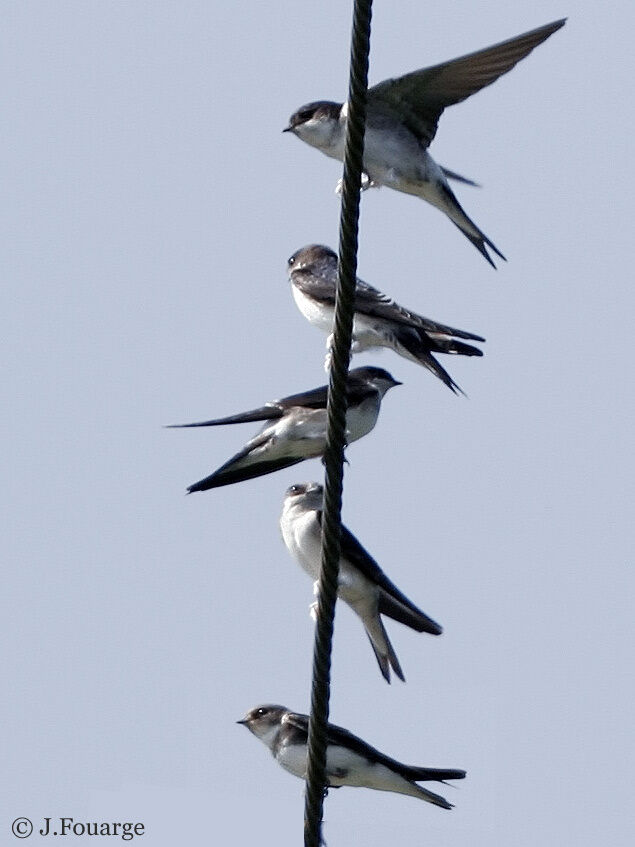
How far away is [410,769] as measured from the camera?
512 centimetres

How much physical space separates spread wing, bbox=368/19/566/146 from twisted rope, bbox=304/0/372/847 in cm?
178

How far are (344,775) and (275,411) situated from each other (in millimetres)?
1284

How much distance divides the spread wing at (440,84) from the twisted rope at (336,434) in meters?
1.78

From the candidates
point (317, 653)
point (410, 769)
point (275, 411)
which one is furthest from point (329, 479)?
point (410, 769)

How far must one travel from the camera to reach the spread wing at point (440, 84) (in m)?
4.84

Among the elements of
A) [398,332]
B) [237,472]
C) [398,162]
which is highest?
[398,162]

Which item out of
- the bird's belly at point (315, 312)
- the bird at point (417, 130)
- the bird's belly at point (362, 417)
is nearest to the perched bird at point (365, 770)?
the bird's belly at point (362, 417)

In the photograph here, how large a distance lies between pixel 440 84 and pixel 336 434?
2.25m

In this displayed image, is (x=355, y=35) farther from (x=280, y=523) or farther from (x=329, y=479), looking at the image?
(x=280, y=523)

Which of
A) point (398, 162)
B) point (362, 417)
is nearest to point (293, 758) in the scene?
point (362, 417)

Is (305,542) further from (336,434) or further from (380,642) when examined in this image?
(336,434)

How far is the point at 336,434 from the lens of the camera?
3135 mm

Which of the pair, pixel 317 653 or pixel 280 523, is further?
pixel 280 523

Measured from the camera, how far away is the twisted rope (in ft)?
10.0
